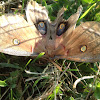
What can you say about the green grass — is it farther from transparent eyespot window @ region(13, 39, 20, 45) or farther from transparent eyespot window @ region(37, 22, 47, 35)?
transparent eyespot window @ region(37, 22, 47, 35)

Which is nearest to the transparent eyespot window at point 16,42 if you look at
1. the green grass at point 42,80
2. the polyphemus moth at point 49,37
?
the polyphemus moth at point 49,37

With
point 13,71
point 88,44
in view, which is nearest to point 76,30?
point 88,44

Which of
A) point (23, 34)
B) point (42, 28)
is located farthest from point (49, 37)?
point (23, 34)

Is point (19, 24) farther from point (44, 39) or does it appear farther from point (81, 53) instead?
point (81, 53)

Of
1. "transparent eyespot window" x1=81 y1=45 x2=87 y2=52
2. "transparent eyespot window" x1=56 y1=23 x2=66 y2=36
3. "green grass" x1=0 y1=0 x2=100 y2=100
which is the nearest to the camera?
"green grass" x1=0 y1=0 x2=100 y2=100

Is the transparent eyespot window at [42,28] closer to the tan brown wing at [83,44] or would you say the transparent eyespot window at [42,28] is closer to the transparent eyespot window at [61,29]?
the transparent eyespot window at [61,29]

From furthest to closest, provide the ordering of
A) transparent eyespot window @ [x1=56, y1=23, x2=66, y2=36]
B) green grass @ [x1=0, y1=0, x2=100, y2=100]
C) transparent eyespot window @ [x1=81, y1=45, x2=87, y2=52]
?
transparent eyespot window @ [x1=56, y1=23, x2=66, y2=36]
transparent eyespot window @ [x1=81, y1=45, x2=87, y2=52]
green grass @ [x1=0, y1=0, x2=100, y2=100]

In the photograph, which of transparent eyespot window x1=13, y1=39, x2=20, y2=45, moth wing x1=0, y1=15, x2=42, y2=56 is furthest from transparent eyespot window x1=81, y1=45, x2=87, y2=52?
transparent eyespot window x1=13, y1=39, x2=20, y2=45
